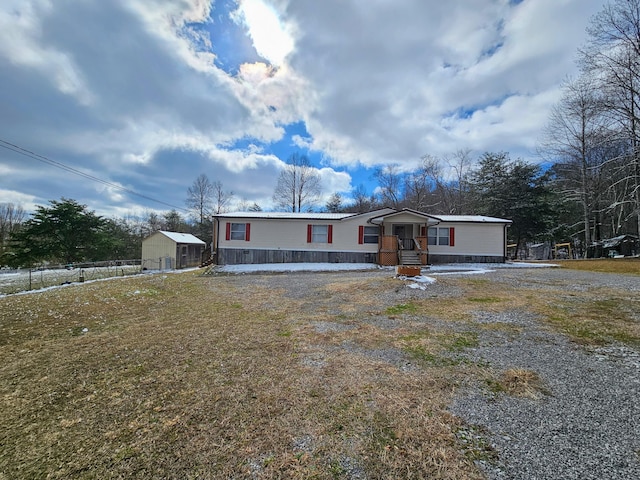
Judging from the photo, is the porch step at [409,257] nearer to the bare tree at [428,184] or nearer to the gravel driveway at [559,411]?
the gravel driveway at [559,411]

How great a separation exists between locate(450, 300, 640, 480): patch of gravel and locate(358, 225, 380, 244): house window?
1347 cm

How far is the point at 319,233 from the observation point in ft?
57.3

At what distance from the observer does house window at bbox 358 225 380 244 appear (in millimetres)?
17344

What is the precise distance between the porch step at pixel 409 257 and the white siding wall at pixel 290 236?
2.54 m

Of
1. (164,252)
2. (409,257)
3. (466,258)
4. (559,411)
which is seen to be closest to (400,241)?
(409,257)

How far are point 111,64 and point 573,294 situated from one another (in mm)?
18162

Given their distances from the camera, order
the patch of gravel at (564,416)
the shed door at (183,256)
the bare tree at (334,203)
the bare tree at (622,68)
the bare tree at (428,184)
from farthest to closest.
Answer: the bare tree at (334,203), the bare tree at (428,184), the shed door at (183,256), the bare tree at (622,68), the patch of gravel at (564,416)

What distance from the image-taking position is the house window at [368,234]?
1734cm

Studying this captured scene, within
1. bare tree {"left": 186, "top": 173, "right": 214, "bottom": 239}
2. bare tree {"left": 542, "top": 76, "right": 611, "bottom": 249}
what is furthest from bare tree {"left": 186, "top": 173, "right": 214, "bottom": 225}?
bare tree {"left": 542, "top": 76, "right": 611, "bottom": 249}

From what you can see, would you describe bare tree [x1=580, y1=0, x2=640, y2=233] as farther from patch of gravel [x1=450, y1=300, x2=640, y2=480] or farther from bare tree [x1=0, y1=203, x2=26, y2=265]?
bare tree [x1=0, y1=203, x2=26, y2=265]

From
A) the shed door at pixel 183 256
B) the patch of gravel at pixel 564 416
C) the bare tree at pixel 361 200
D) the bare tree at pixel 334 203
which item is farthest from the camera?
the bare tree at pixel 334 203

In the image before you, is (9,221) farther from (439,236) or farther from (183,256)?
(439,236)

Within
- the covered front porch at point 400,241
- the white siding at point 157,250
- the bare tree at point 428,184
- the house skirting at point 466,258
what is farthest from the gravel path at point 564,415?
the bare tree at point 428,184

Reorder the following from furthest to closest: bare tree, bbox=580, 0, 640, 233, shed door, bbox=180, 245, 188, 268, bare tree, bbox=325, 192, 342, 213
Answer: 1. bare tree, bbox=325, 192, 342, 213
2. shed door, bbox=180, 245, 188, 268
3. bare tree, bbox=580, 0, 640, 233
